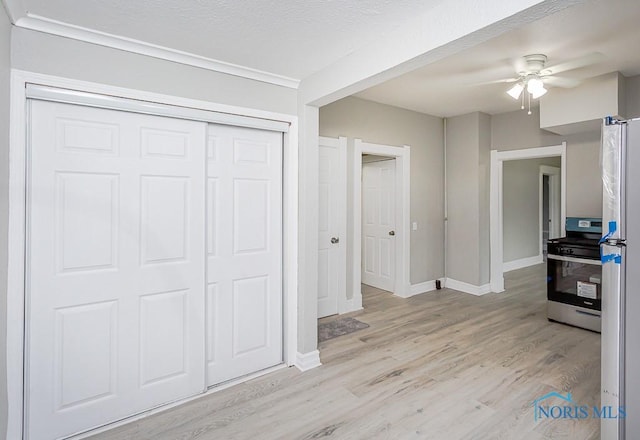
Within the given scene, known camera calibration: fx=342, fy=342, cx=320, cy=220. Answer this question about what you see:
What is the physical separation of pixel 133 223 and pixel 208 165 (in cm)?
64

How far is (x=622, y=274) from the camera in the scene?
163 centimetres

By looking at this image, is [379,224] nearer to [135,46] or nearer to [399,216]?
[399,216]

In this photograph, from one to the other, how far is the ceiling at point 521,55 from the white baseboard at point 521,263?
10.7 feet

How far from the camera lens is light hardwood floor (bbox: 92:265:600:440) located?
2064mm

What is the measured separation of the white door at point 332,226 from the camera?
13.1 ft

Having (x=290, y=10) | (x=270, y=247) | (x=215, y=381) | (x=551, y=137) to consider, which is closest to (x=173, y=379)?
(x=215, y=381)

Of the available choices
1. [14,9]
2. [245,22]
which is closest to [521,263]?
[245,22]

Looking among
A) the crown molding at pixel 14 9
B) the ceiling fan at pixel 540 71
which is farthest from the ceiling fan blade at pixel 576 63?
the crown molding at pixel 14 9

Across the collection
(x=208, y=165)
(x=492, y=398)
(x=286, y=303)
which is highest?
(x=208, y=165)

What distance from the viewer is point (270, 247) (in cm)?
281

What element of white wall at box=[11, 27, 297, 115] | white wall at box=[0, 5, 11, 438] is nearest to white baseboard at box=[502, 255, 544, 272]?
Answer: white wall at box=[11, 27, 297, 115]

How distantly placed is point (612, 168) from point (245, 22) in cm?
204

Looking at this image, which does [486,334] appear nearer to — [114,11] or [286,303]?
[286,303]

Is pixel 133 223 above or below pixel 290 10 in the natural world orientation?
below
